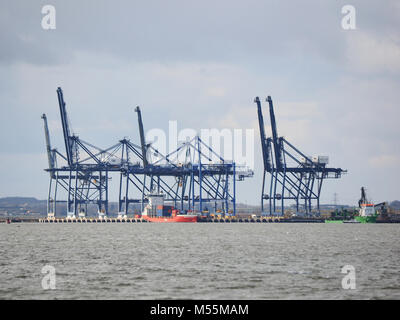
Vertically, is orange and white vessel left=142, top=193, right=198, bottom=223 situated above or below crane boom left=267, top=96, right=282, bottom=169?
below

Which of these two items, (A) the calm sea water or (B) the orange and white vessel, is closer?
(A) the calm sea water

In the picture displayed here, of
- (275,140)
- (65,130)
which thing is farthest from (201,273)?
(65,130)

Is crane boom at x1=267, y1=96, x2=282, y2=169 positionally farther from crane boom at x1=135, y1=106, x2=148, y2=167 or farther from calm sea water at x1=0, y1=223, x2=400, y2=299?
calm sea water at x1=0, y1=223, x2=400, y2=299

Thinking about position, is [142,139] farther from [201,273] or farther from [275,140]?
[201,273]

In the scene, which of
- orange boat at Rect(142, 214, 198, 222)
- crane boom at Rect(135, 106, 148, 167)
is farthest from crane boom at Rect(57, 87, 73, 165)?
orange boat at Rect(142, 214, 198, 222)

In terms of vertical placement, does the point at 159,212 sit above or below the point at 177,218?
above

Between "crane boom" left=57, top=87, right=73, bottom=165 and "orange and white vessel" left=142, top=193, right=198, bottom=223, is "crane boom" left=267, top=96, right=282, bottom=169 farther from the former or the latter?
"crane boom" left=57, top=87, right=73, bottom=165

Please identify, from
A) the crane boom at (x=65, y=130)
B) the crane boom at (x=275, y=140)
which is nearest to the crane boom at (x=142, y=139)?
the crane boom at (x=65, y=130)

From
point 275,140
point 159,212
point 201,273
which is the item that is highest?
point 275,140

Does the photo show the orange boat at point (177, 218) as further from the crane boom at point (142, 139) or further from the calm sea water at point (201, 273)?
the calm sea water at point (201, 273)

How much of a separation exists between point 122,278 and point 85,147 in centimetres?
14172

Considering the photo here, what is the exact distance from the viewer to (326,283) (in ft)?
108
